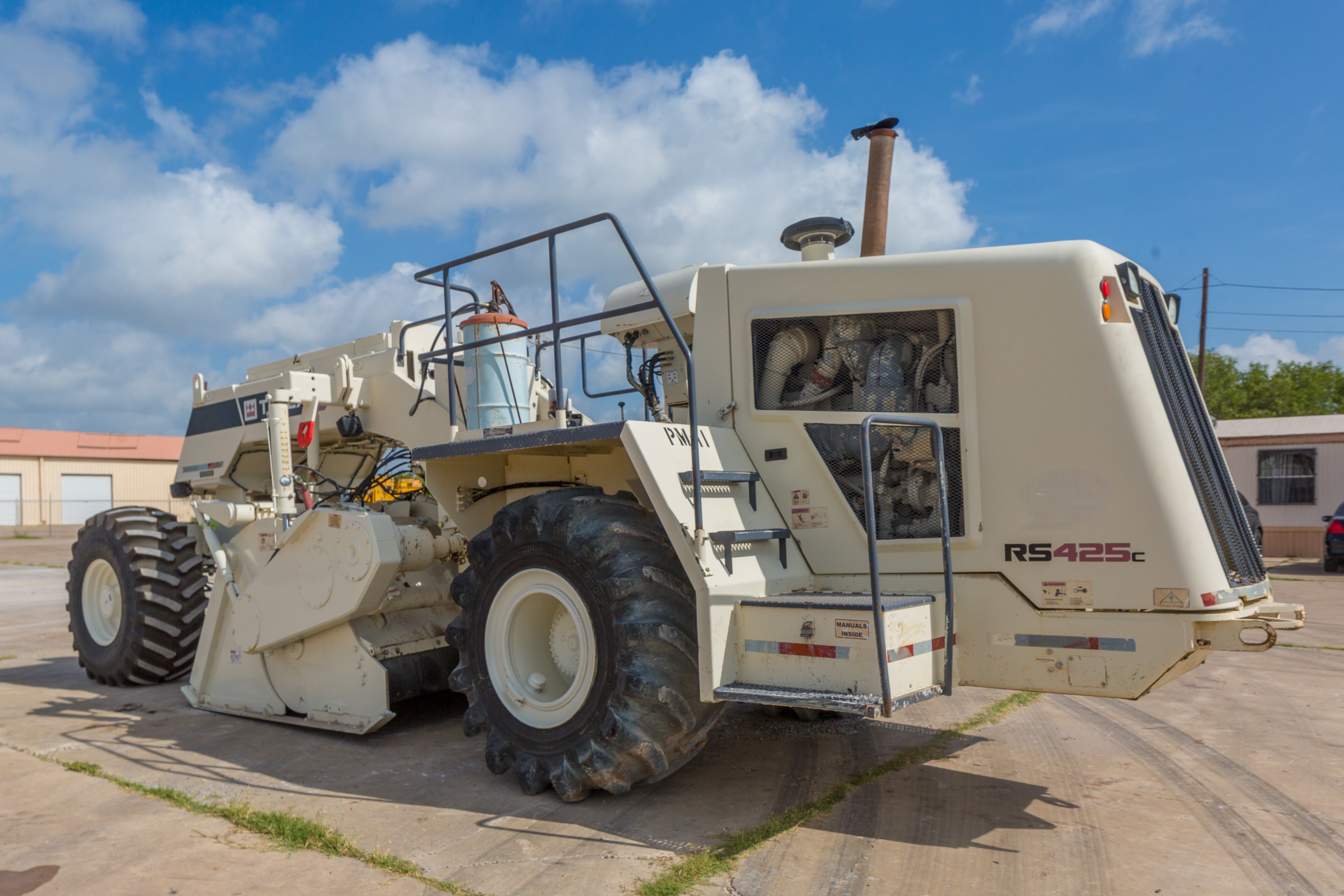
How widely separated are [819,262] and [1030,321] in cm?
108

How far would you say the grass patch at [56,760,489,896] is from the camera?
3.70m

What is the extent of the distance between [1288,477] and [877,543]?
20622 millimetres

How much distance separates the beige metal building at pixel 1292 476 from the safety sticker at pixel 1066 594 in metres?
18.7

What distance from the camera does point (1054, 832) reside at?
4.09 metres

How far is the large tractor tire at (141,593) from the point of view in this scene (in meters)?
7.23

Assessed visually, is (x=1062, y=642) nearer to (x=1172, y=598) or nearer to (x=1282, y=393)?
(x=1172, y=598)

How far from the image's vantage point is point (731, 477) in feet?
14.8

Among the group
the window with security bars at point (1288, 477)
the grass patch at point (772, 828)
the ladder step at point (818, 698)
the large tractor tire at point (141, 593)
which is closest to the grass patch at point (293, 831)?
the grass patch at point (772, 828)

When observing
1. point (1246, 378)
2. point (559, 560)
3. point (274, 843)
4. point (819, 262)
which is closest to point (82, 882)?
point (274, 843)

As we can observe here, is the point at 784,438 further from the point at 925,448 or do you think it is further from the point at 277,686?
the point at 277,686

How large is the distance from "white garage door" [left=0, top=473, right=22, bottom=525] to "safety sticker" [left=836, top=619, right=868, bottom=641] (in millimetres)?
40599

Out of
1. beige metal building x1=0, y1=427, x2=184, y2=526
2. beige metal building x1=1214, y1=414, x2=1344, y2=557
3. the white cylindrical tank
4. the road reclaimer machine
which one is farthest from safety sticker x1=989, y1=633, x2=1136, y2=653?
beige metal building x1=0, y1=427, x2=184, y2=526

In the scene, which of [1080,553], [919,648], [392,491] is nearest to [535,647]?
[919,648]

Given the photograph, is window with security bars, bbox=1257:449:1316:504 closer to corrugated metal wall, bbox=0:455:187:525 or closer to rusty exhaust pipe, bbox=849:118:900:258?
rusty exhaust pipe, bbox=849:118:900:258
